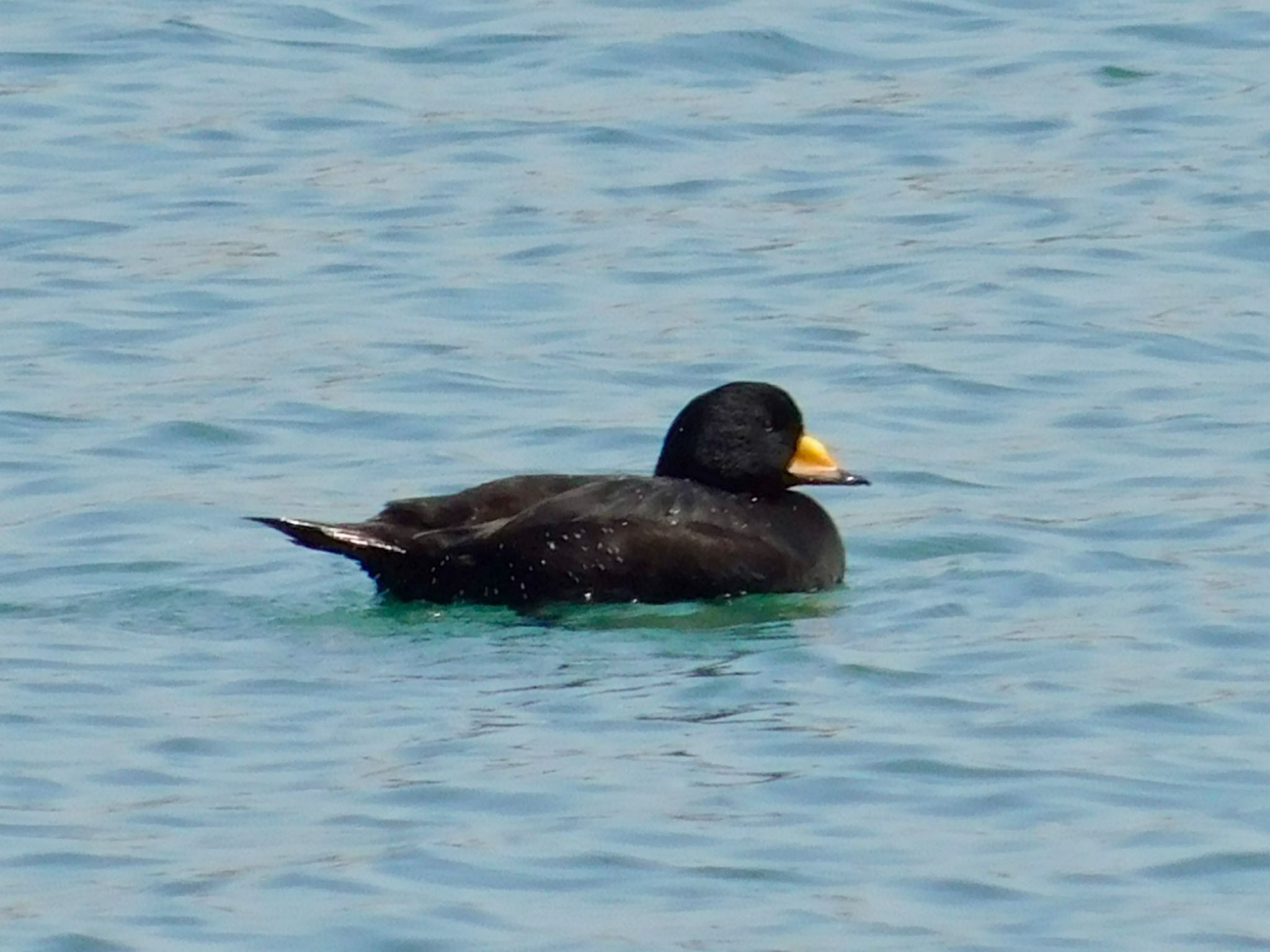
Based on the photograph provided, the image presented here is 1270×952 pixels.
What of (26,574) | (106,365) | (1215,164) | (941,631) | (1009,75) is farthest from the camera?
(1009,75)

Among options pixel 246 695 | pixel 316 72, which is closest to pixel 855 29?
pixel 316 72

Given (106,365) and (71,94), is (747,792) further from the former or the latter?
(71,94)

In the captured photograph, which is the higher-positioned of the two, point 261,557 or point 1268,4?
point 1268,4

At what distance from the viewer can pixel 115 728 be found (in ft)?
29.5

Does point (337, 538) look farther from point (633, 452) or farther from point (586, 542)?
point (633, 452)

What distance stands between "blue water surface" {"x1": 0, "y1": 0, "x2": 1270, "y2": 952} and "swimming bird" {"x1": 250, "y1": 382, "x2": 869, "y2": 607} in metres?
0.13

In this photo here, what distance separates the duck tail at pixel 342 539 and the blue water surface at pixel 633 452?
215 millimetres

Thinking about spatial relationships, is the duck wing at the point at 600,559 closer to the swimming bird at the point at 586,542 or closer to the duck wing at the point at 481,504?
the swimming bird at the point at 586,542

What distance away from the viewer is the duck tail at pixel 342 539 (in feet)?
34.5

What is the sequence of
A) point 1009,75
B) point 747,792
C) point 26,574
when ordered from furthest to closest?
point 1009,75, point 26,574, point 747,792

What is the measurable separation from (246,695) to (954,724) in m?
2.03

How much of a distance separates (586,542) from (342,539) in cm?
80

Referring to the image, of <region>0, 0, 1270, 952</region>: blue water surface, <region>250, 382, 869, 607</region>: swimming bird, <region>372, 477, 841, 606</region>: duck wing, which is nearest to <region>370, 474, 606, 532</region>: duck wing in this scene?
<region>250, 382, 869, 607</region>: swimming bird

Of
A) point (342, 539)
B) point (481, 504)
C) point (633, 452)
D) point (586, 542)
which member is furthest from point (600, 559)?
point (633, 452)
